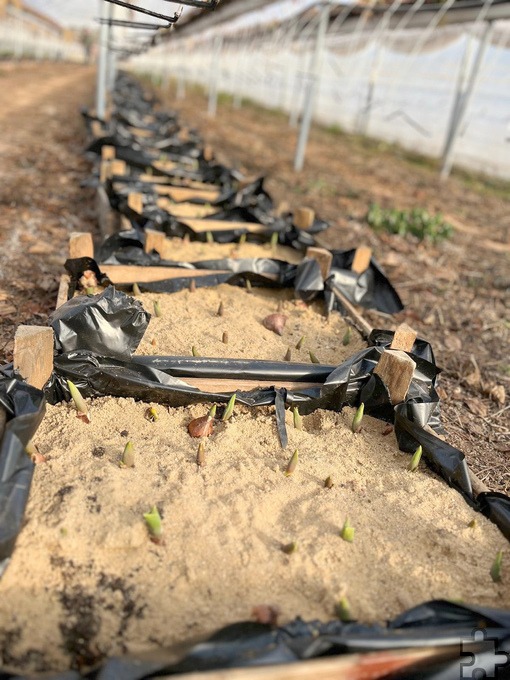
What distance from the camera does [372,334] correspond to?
9.80 ft

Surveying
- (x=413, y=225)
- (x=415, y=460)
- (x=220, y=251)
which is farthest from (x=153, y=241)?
(x=413, y=225)

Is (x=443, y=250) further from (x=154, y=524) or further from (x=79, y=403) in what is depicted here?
(x=154, y=524)

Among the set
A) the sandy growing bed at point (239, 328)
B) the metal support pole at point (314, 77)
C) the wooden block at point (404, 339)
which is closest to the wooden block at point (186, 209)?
the sandy growing bed at point (239, 328)

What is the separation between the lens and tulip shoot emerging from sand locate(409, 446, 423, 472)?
7.43 feet

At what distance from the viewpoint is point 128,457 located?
2.11m

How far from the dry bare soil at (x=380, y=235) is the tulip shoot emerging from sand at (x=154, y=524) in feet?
5.36

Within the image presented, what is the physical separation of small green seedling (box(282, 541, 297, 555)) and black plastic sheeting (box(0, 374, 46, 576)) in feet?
2.89

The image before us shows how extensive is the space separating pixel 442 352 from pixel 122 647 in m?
3.09

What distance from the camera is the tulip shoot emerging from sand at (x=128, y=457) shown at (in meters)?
2.08

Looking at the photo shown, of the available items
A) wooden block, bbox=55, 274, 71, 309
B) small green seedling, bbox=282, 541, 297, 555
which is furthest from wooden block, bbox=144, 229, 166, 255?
small green seedling, bbox=282, 541, 297, 555

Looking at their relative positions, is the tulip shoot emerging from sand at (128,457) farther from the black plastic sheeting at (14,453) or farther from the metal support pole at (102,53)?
the metal support pole at (102,53)

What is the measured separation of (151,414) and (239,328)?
3.24ft

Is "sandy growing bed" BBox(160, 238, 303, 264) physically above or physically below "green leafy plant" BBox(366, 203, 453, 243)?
below

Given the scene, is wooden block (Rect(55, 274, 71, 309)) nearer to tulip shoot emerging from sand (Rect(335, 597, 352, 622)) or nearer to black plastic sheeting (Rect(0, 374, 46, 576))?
black plastic sheeting (Rect(0, 374, 46, 576))
